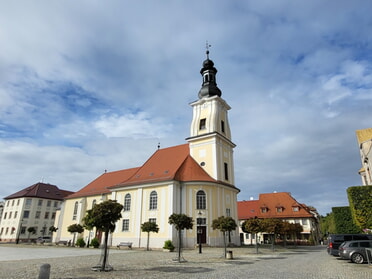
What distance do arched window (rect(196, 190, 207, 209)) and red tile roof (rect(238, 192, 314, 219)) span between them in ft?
79.8

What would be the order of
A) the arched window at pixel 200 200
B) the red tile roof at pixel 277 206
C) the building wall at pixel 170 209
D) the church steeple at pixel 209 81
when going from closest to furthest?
the building wall at pixel 170 209 → the arched window at pixel 200 200 → the church steeple at pixel 209 81 → the red tile roof at pixel 277 206

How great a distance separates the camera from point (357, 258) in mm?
16125

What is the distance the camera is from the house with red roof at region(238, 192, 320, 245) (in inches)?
1815

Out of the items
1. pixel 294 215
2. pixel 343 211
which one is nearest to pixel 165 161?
pixel 343 211

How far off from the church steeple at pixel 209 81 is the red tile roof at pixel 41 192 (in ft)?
146

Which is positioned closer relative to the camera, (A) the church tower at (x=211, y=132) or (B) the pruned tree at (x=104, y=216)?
(B) the pruned tree at (x=104, y=216)

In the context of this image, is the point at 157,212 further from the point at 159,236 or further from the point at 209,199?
the point at 209,199

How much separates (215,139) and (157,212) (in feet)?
37.4

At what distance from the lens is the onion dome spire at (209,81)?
123 feet

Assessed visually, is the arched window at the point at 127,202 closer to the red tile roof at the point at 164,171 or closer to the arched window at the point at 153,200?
the red tile roof at the point at 164,171

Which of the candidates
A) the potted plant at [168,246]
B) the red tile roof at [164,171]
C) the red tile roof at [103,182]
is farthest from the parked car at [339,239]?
the red tile roof at [103,182]

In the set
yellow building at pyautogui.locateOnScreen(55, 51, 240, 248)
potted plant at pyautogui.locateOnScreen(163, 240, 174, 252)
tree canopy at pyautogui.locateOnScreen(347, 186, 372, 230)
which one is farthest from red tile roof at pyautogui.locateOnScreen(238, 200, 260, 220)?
tree canopy at pyautogui.locateOnScreen(347, 186, 372, 230)

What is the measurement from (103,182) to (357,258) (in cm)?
3517

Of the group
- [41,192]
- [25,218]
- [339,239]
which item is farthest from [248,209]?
[25,218]
